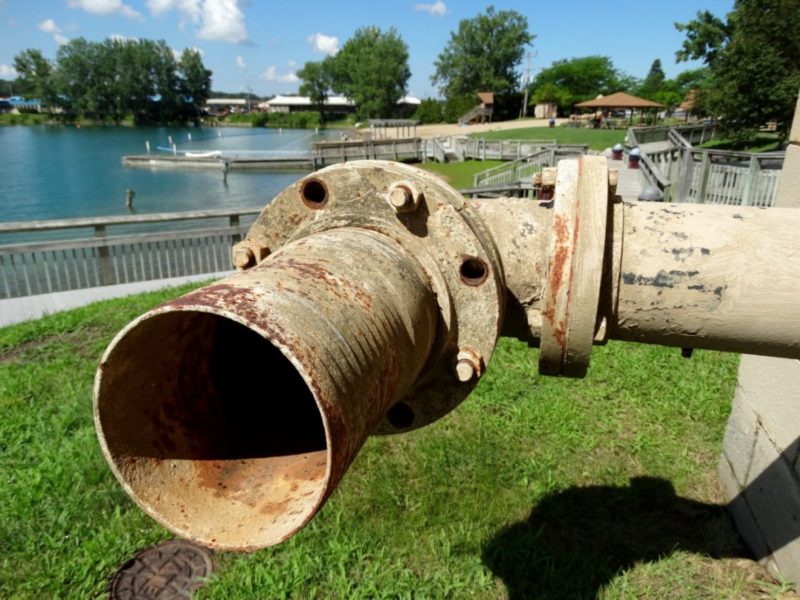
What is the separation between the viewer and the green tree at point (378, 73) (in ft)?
295

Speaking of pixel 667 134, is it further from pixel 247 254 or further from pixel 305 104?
→ pixel 305 104

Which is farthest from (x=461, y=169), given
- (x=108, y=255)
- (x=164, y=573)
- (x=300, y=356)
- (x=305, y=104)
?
(x=305, y=104)

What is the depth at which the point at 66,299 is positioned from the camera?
7.67m

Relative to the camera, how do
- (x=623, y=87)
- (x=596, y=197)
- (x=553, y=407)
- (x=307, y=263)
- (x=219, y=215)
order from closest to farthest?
(x=307, y=263) < (x=596, y=197) < (x=553, y=407) < (x=219, y=215) < (x=623, y=87)

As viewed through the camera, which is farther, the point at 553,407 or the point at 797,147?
Result: the point at 553,407

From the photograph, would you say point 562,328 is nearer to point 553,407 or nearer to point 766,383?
point 766,383

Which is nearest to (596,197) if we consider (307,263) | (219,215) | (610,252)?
(610,252)

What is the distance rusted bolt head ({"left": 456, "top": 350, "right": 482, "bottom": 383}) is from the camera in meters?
1.29

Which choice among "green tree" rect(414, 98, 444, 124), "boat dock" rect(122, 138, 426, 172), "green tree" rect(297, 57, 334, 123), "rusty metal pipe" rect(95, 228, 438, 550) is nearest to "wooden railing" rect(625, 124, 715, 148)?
"boat dock" rect(122, 138, 426, 172)

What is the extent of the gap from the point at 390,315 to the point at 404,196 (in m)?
0.31

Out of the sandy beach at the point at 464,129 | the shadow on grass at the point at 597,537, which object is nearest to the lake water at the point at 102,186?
the shadow on grass at the point at 597,537

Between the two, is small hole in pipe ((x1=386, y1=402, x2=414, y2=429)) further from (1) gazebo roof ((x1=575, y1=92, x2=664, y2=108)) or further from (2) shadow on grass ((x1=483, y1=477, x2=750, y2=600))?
(1) gazebo roof ((x1=575, y1=92, x2=664, y2=108))

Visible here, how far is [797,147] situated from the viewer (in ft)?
9.61

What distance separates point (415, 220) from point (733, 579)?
2.77 metres
